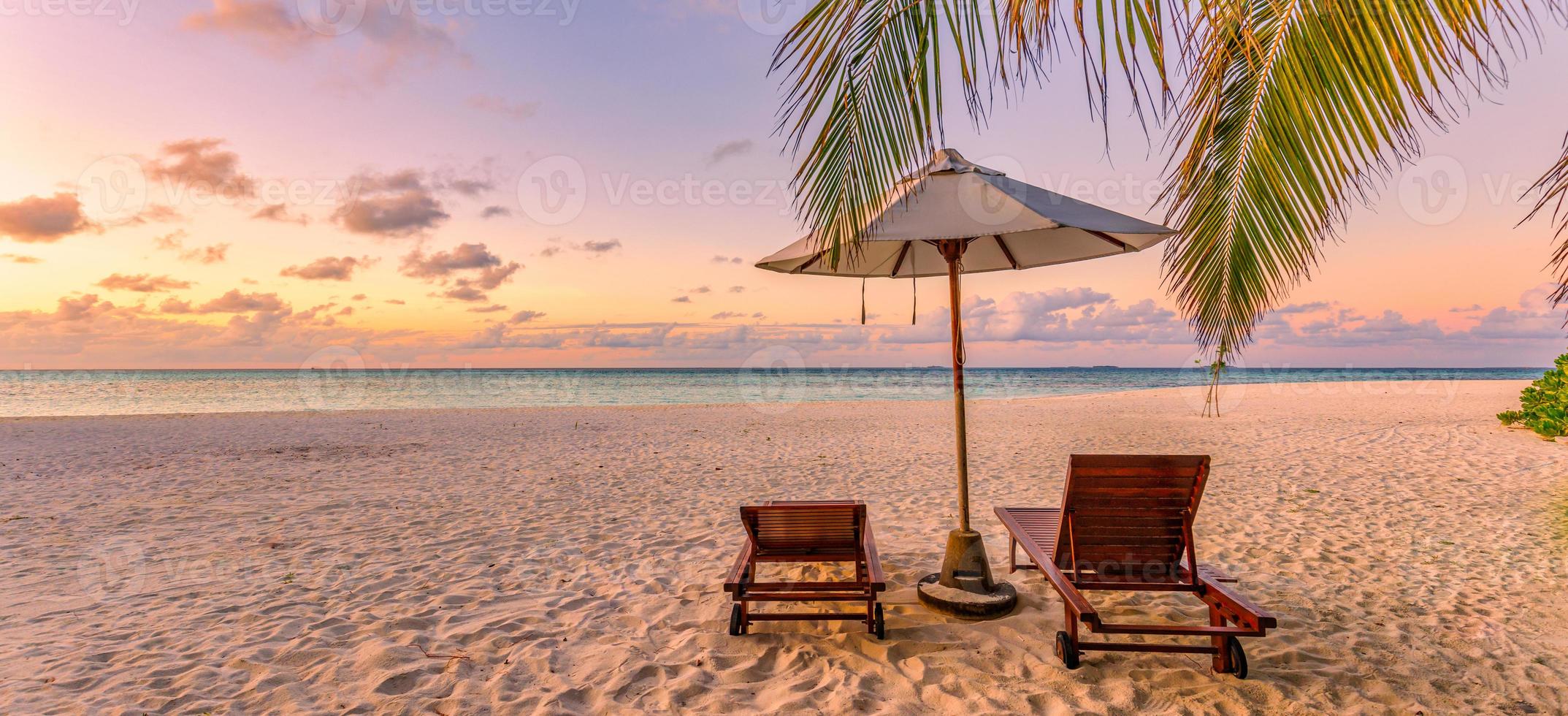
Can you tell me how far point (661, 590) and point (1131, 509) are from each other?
9.48 ft

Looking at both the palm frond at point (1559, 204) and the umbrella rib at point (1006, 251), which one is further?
the umbrella rib at point (1006, 251)

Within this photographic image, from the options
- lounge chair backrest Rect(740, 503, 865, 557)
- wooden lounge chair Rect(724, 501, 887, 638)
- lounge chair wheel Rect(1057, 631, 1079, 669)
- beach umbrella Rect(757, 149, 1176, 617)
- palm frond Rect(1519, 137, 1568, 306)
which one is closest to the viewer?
palm frond Rect(1519, 137, 1568, 306)

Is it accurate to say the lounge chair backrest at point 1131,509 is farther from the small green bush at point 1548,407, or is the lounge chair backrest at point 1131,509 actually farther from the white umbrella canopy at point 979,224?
the small green bush at point 1548,407

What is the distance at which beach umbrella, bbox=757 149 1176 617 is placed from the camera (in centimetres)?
340

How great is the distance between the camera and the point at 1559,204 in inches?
73.6

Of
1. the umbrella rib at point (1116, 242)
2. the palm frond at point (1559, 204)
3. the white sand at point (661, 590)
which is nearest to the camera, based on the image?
the palm frond at point (1559, 204)

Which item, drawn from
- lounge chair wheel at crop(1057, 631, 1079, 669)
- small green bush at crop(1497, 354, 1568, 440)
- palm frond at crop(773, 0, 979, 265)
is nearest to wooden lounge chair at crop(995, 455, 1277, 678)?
lounge chair wheel at crop(1057, 631, 1079, 669)

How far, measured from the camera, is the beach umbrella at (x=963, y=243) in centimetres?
340

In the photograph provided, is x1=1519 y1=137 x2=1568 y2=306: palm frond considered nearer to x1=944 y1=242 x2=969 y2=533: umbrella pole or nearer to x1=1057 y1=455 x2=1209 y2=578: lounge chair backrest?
x1=1057 y1=455 x2=1209 y2=578: lounge chair backrest

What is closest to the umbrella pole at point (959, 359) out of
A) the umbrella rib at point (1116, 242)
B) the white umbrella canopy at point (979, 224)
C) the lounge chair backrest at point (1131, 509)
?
the white umbrella canopy at point (979, 224)

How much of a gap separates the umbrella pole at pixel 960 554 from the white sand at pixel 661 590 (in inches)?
6.1

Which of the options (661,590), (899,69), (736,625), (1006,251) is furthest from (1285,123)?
(661,590)

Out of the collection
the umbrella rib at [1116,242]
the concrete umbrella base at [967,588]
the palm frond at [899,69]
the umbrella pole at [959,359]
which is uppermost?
the palm frond at [899,69]

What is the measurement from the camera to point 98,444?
13133 millimetres
